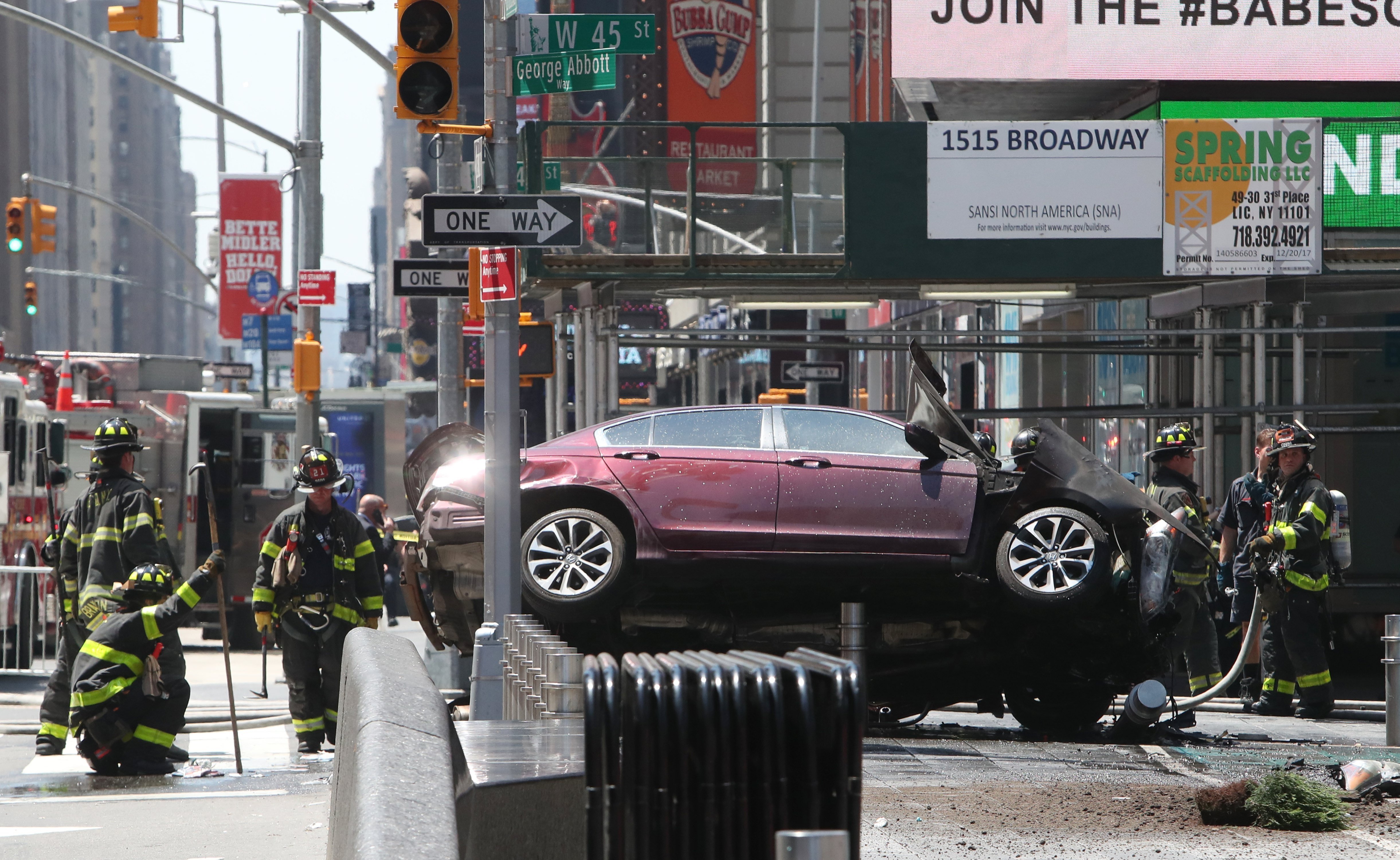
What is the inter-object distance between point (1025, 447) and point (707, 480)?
1.90 m

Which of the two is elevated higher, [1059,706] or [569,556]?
→ [569,556]

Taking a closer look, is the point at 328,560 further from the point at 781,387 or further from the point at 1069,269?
the point at 781,387

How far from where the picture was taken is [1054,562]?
998cm

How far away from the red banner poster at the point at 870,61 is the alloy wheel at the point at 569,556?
729 inches

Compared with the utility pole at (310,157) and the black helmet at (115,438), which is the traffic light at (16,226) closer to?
the utility pole at (310,157)

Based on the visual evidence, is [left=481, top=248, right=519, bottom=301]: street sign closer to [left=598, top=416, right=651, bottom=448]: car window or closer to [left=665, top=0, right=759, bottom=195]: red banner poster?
[left=598, top=416, right=651, bottom=448]: car window

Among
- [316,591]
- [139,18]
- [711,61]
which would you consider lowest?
[316,591]

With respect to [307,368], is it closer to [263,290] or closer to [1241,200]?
[1241,200]

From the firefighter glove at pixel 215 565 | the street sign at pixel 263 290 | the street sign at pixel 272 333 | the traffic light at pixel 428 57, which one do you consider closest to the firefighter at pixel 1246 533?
the traffic light at pixel 428 57

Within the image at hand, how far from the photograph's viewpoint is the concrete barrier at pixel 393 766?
358 cm

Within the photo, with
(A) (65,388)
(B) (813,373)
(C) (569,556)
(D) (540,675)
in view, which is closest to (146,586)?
(C) (569,556)

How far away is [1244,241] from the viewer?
1287 centimetres

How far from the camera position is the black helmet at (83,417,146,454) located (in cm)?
1159

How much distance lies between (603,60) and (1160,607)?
179 inches
